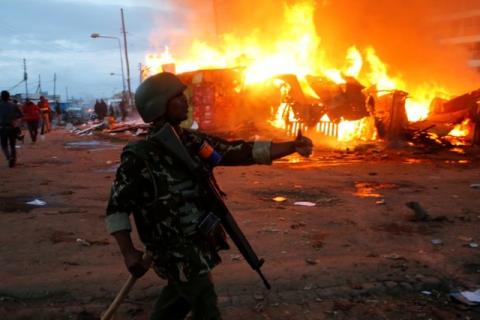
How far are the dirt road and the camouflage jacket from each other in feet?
3.97

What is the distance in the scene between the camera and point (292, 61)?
2108cm

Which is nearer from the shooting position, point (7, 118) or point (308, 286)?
point (308, 286)

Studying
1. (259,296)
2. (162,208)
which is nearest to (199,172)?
(162,208)

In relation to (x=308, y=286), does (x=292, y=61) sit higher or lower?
higher

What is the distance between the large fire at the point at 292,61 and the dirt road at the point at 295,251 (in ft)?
32.3

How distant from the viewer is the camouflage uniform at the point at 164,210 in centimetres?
235

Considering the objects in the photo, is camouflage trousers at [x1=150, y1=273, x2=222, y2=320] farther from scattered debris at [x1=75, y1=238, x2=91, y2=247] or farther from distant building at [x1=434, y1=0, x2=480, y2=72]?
distant building at [x1=434, y1=0, x2=480, y2=72]

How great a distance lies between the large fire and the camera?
742 inches

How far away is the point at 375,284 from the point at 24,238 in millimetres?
3594

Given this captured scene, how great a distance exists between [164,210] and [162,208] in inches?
0.6

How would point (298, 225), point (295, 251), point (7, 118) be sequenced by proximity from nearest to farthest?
1. point (295, 251)
2. point (298, 225)
3. point (7, 118)

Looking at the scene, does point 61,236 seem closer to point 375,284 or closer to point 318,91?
point 375,284

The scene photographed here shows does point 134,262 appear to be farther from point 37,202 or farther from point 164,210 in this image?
point 37,202

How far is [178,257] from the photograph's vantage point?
93.7 inches
